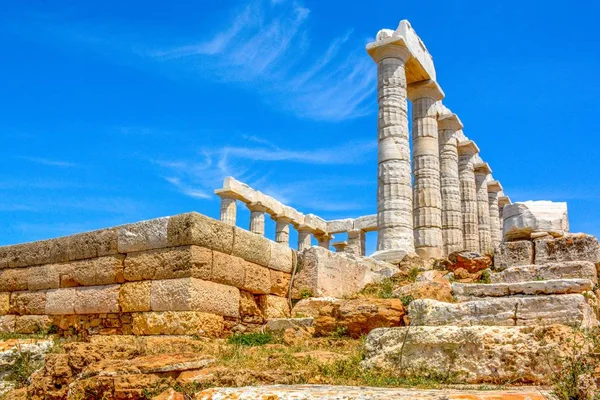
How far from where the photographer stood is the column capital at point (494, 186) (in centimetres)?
3269

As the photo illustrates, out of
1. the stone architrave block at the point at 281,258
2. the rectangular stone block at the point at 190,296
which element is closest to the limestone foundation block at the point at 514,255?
the stone architrave block at the point at 281,258

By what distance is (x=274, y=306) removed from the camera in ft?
31.0

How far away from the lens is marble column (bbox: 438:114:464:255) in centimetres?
2405

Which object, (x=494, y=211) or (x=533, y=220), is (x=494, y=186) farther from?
(x=533, y=220)

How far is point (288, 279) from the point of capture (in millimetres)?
10008

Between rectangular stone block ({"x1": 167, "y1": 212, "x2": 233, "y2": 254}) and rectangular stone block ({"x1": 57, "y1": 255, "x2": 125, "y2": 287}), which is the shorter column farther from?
rectangular stone block ({"x1": 167, "y1": 212, "x2": 233, "y2": 254})

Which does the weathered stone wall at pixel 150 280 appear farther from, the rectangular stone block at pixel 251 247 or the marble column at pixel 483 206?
the marble column at pixel 483 206

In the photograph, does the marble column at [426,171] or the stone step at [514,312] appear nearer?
the stone step at [514,312]

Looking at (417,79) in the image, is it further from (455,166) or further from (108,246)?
(108,246)

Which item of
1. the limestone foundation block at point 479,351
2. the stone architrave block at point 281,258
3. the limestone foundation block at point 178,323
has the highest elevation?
the stone architrave block at point 281,258

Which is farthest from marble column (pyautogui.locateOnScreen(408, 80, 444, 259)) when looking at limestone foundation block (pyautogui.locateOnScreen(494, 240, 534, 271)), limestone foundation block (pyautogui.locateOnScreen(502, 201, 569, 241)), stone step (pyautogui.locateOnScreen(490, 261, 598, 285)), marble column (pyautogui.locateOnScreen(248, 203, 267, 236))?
stone step (pyautogui.locateOnScreen(490, 261, 598, 285))

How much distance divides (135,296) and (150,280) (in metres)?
0.34

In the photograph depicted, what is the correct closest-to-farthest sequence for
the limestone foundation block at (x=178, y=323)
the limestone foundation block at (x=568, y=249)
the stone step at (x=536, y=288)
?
the stone step at (x=536, y=288), the limestone foundation block at (x=178, y=323), the limestone foundation block at (x=568, y=249)

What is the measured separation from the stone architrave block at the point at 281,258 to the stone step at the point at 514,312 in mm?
3579
